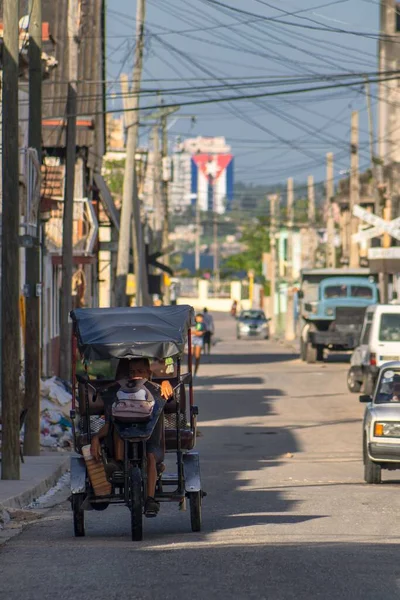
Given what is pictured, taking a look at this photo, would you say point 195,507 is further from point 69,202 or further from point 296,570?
point 69,202

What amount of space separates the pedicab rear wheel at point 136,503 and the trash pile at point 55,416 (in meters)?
11.5

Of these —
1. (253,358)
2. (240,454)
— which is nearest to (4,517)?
(240,454)

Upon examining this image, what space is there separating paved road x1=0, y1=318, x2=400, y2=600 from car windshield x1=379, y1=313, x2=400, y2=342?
8.65 meters

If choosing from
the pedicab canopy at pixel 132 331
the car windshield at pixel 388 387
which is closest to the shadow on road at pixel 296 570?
the pedicab canopy at pixel 132 331

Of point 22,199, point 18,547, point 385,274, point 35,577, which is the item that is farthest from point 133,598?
point 385,274

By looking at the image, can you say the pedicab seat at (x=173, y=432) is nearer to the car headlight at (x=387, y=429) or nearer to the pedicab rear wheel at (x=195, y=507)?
the pedicab rear wheel at (x=195, y=507)

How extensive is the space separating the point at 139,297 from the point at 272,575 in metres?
35.4

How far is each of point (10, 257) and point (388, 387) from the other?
5.57 meters

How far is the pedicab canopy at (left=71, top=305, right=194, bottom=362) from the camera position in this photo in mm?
13641

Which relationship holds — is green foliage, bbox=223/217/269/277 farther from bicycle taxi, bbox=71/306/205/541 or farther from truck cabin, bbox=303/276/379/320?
bicycle taxi, bbox=71/306/205/541

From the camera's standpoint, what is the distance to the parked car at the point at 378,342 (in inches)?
1361

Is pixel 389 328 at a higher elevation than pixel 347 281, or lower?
lower

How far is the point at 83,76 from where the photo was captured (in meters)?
49.4

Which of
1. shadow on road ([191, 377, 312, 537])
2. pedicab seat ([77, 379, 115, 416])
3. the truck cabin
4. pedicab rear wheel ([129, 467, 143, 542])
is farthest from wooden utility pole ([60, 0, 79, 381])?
the truck cabin
